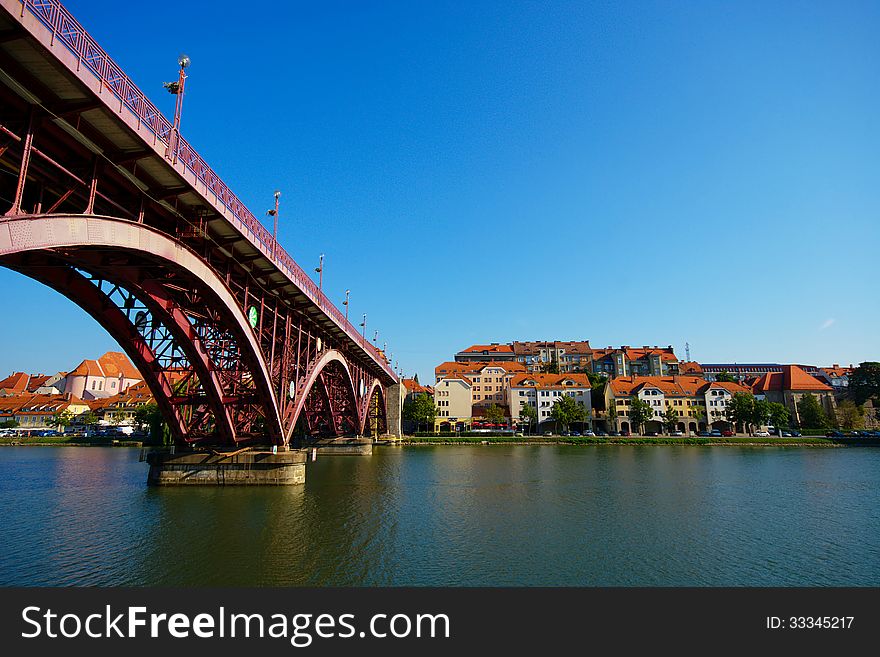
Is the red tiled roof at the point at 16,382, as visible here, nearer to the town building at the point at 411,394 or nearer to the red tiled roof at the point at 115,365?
the red tiled roof at the point at 115,365

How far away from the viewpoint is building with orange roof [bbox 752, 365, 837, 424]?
95750 millimetres

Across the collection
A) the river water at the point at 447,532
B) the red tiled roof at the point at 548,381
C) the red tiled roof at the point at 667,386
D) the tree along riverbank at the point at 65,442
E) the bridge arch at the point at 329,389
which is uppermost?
the red tiled roof at the point at 548,381

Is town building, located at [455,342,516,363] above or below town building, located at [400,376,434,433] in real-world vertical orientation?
above

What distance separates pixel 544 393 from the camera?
3858 inches

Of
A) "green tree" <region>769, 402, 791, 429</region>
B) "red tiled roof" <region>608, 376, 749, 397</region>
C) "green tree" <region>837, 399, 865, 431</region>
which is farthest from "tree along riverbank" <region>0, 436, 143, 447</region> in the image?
"green tree" <region>837, 399, 865, 431</region>

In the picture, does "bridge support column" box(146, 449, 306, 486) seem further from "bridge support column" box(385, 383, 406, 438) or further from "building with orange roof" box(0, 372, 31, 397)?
"building with orange roof" box(0, 372, 31, 397)

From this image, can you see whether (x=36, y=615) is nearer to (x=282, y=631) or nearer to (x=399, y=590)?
(x=282, y=631)

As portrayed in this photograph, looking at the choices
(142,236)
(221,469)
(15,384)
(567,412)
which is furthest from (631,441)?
(15,384)

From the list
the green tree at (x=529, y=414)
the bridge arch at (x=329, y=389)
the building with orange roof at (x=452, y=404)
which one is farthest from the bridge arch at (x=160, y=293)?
the building with orange roof at (x=452, y=404)

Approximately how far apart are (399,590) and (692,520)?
15.2m

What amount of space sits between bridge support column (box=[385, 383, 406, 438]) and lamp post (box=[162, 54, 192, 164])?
6928 cm

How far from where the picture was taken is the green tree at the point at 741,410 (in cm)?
8356

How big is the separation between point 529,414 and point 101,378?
101 m

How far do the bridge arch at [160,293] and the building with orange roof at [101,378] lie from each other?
355 ft
